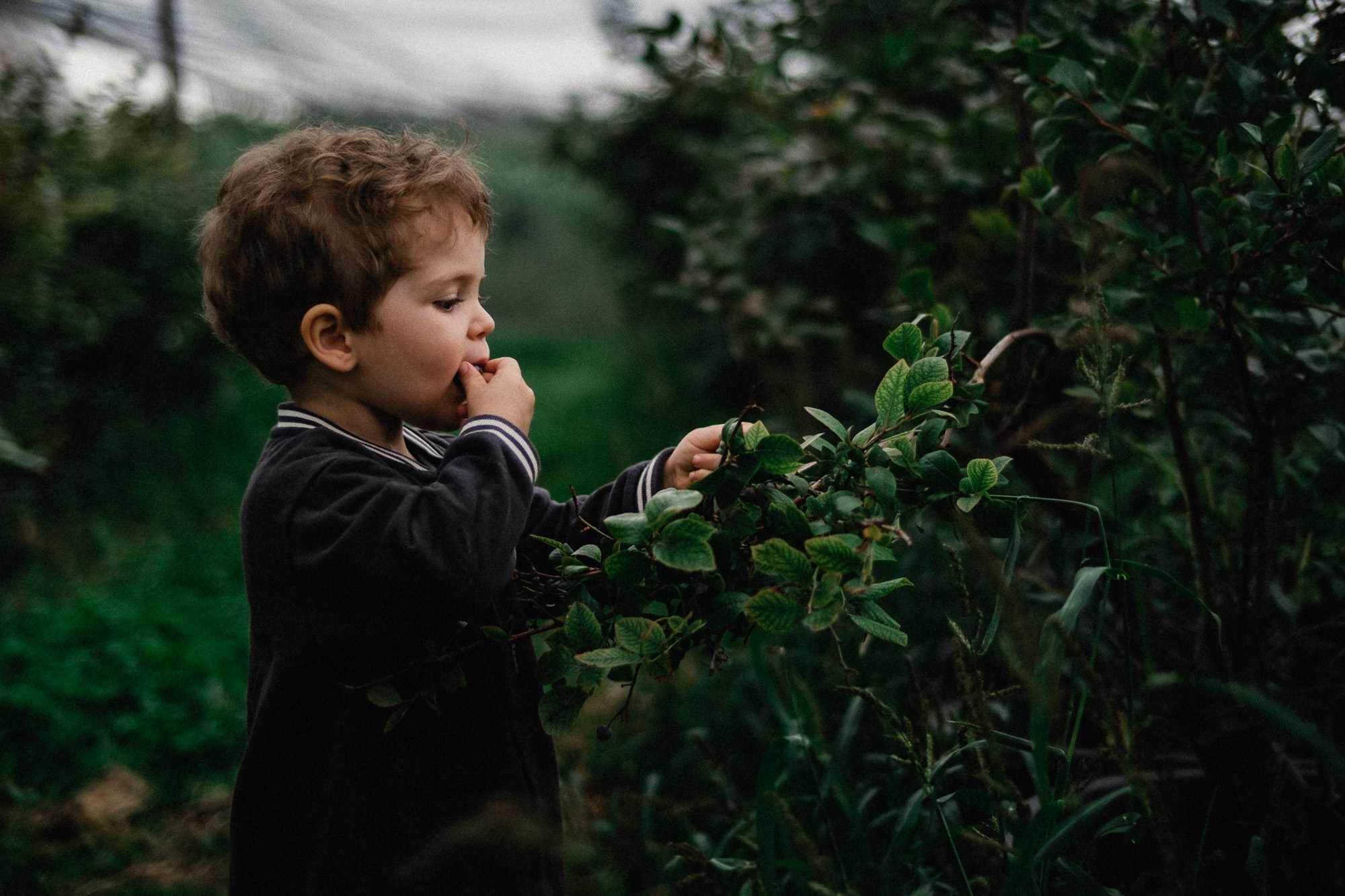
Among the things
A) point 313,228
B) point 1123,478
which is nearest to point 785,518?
point 313,228

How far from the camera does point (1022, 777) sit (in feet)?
5.27

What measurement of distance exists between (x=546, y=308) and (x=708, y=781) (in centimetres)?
1033

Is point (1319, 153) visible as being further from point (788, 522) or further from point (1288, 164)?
point (788, 522)

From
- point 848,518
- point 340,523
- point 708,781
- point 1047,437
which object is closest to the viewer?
point 848,518

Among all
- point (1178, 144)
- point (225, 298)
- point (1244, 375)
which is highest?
point (1178, 144)

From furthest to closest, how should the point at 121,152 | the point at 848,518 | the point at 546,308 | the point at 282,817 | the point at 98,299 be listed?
the point at 546,308, the point at 121,152, the point at 98,299, the point at 282,817, the point at 848,518

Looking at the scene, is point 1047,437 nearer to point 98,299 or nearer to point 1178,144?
point 1178,144

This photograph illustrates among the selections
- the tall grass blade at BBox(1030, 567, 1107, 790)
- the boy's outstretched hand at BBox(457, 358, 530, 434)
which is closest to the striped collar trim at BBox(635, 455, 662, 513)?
the boy's outstretched hand at BBox(457, 358, 530, 434)

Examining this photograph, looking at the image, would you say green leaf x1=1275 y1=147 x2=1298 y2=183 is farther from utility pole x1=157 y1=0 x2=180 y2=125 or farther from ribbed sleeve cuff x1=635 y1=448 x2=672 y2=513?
utility pole x1=157 y1=0 x2=180 y2=125

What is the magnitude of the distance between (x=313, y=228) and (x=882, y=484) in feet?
2.79

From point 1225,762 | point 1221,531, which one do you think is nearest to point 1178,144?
point 1221,531

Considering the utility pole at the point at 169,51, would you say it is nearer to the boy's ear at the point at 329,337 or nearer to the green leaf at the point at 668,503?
the boy's ear at the point at 329,337

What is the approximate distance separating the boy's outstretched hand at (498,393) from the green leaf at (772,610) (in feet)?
1.38

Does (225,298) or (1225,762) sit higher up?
(225,298)
